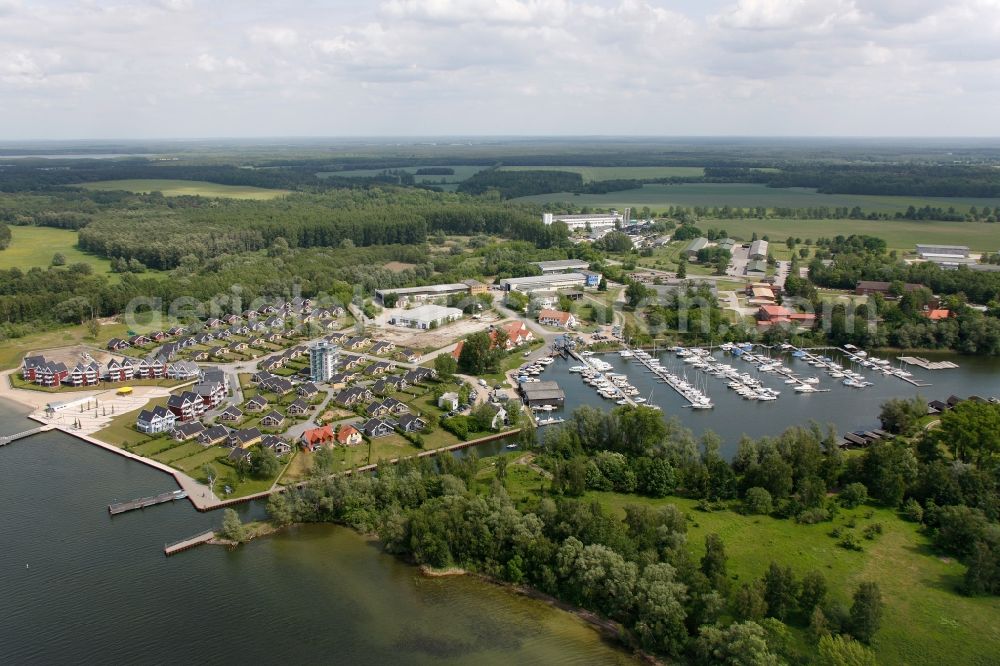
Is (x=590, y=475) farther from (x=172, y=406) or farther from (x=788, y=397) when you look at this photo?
(x=172, y=406)

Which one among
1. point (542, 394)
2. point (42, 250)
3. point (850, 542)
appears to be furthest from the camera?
point (42, 250)

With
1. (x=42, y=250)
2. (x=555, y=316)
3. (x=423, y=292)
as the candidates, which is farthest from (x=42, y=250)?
(x=555, y=316)

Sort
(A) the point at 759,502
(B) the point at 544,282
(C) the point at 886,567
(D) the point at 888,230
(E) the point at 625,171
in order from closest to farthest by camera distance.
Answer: (C) the point at 886,567 < (A) the point at 759,502 < (B) the point at 544,282 < (D) the point at 888,230 < (E) the point at 625,171

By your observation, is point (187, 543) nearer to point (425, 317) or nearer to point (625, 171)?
point (425, 317)

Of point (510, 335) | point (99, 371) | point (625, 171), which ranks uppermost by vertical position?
point (625, 171)

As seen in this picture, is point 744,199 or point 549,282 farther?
point 744,199

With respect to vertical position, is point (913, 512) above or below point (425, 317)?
below

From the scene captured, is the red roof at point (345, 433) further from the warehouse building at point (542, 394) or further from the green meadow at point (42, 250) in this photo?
the green meadow at point (42, 250)
